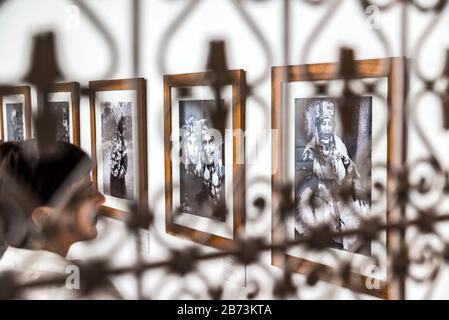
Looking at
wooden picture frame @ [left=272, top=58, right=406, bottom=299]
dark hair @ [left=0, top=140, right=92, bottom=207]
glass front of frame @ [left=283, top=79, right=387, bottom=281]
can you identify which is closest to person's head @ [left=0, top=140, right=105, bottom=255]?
dark hair @ [left=0, top=140, right=92, bottom=207]

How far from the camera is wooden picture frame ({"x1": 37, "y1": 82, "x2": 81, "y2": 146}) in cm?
48

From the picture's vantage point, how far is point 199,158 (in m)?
1.41

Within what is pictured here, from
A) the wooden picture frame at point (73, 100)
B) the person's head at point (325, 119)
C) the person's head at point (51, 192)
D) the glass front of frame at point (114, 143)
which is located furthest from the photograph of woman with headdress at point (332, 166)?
the person's head at point (51, 192)

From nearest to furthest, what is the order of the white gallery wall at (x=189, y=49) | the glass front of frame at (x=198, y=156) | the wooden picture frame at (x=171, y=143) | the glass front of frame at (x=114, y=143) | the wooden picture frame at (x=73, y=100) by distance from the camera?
the wooden picture frame at (x=73, y=100) < the white gallery wall at (x=189, y=49) < the glass front of frame at (x=114, y=143) < the wooden picture frame at (x=171, y=143) < the glass front of frame at (x=198, y=156)

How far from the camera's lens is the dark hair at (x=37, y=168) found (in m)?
0.50

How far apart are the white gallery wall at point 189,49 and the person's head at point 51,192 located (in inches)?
1.1

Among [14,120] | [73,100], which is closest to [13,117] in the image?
[14,120]

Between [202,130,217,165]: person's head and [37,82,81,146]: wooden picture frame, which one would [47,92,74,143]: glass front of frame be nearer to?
[37,82,81,146]: wooden picture frame

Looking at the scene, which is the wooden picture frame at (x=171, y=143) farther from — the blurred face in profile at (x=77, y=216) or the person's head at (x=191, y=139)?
the blurred face in profile at (x=77, y=216)

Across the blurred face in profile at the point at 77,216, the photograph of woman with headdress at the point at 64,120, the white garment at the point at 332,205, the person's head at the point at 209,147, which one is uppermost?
the photograph of woman with headdress at the point at 64,120

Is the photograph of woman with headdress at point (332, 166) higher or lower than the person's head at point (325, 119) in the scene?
lower

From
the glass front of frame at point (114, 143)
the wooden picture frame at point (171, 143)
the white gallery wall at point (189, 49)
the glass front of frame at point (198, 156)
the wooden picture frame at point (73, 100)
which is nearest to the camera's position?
the wooden picture frame at point (73, 100)

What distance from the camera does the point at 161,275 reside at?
574 millimetres
